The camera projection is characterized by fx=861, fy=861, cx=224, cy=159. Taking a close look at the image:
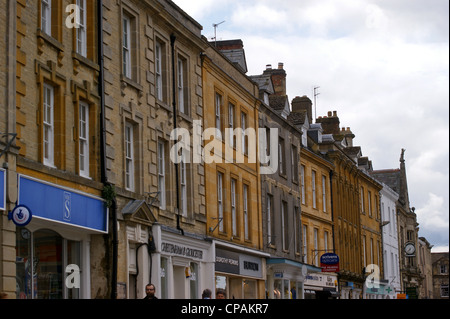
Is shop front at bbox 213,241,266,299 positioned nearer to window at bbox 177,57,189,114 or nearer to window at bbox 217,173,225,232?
window at bbox 217,173,225,232

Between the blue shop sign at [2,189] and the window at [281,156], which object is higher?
the window at [281,156]

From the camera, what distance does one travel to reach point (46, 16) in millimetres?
20172


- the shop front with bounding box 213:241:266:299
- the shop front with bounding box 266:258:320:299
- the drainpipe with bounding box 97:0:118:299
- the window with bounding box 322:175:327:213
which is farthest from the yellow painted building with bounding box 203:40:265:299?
the window with bounding box 322:175:327:213

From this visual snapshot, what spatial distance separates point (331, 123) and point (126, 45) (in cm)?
3706

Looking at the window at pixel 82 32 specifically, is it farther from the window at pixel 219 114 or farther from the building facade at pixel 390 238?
the building facade at pixel 390 238

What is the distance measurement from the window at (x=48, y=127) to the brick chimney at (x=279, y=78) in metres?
28.0

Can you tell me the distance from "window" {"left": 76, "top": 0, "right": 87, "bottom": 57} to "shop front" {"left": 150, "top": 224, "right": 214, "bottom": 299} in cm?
562

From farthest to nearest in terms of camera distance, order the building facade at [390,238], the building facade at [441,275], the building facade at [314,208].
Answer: the building facade at [441,275] → the building facade at [390,238] → the building facade at [314,208]

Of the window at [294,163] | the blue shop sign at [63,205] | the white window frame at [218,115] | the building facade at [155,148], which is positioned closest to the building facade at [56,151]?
the blue shop sign at [63,205]

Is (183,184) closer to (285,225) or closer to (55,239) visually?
(55,239)

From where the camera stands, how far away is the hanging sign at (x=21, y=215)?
1650 cm

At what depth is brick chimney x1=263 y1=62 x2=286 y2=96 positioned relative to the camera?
4706 cm

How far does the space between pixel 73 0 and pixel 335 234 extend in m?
30.3

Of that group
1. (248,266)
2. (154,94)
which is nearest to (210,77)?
(154,94)
